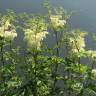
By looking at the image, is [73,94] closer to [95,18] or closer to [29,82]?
[29,82]

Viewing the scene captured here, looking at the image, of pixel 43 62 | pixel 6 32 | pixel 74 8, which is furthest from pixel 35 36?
pixel 74 8

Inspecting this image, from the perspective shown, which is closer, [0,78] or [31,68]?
[31,68]

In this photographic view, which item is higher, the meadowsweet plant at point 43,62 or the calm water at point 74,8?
the calm water at point 74,8

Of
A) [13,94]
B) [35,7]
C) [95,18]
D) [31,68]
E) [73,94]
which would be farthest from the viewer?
[95,18]

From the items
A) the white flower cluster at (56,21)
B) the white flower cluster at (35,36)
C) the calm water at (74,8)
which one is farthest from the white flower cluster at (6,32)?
the calm water at (74,8)

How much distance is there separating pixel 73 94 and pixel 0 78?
2.21ft

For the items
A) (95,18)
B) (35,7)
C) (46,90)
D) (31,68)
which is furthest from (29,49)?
(95,18)

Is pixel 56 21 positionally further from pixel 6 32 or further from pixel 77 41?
pixel 6 32

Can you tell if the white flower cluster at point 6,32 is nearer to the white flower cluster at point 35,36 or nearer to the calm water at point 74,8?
the white flower cluster at point 35,36

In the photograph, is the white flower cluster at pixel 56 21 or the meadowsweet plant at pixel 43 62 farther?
the white flower cluster at pixel 56 21

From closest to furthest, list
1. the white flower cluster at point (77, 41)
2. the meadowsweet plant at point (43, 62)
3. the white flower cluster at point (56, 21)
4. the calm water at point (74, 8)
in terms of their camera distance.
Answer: the meadowsweet plant at point (43, 62) < the white flower cluster at point (77, 41) < the white flower cluster at point (56, 21) < the calm water at point (74, 8)

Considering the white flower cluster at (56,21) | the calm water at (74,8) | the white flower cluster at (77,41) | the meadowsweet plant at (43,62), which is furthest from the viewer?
the calm water at (74,8)

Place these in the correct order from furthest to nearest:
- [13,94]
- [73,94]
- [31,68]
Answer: [73,94] → [31,68] → [13,94]

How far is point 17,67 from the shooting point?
11.3ft
